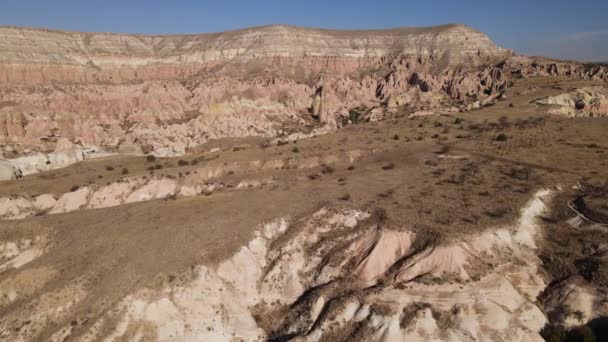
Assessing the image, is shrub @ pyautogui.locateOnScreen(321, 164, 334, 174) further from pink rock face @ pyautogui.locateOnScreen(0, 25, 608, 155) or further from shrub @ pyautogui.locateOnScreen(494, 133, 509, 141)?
pink rock face @ pyautogui.locateOnScreen(0, 25, 608, 155)

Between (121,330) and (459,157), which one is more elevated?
(459,157)

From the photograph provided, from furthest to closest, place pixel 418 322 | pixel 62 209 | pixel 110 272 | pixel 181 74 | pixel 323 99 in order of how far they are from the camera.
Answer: pixel 181 74, pixel 323 99, pixel 62 209, pixel 110 272, pixel 418 322

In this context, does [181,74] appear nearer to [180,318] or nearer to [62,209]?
[62,209]

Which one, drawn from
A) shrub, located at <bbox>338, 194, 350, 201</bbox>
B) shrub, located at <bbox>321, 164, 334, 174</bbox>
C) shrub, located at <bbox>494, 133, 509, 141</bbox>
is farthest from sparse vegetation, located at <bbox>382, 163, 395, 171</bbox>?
shrub, located at <bbox>494, 133, 509, 141</bbox>

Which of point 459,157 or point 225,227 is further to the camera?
point 459,157

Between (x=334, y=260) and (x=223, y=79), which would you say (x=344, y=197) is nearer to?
(x=334, y=260)

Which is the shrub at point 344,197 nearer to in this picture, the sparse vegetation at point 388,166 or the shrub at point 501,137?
the sparse vegetation at point 388,166

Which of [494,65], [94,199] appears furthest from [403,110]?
[94,199]

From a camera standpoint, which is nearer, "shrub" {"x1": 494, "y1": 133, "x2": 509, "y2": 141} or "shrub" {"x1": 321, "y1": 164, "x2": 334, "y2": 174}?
"shrub" {"x1": 321, "y1": 164, "x2": 334, "y2": 174}
